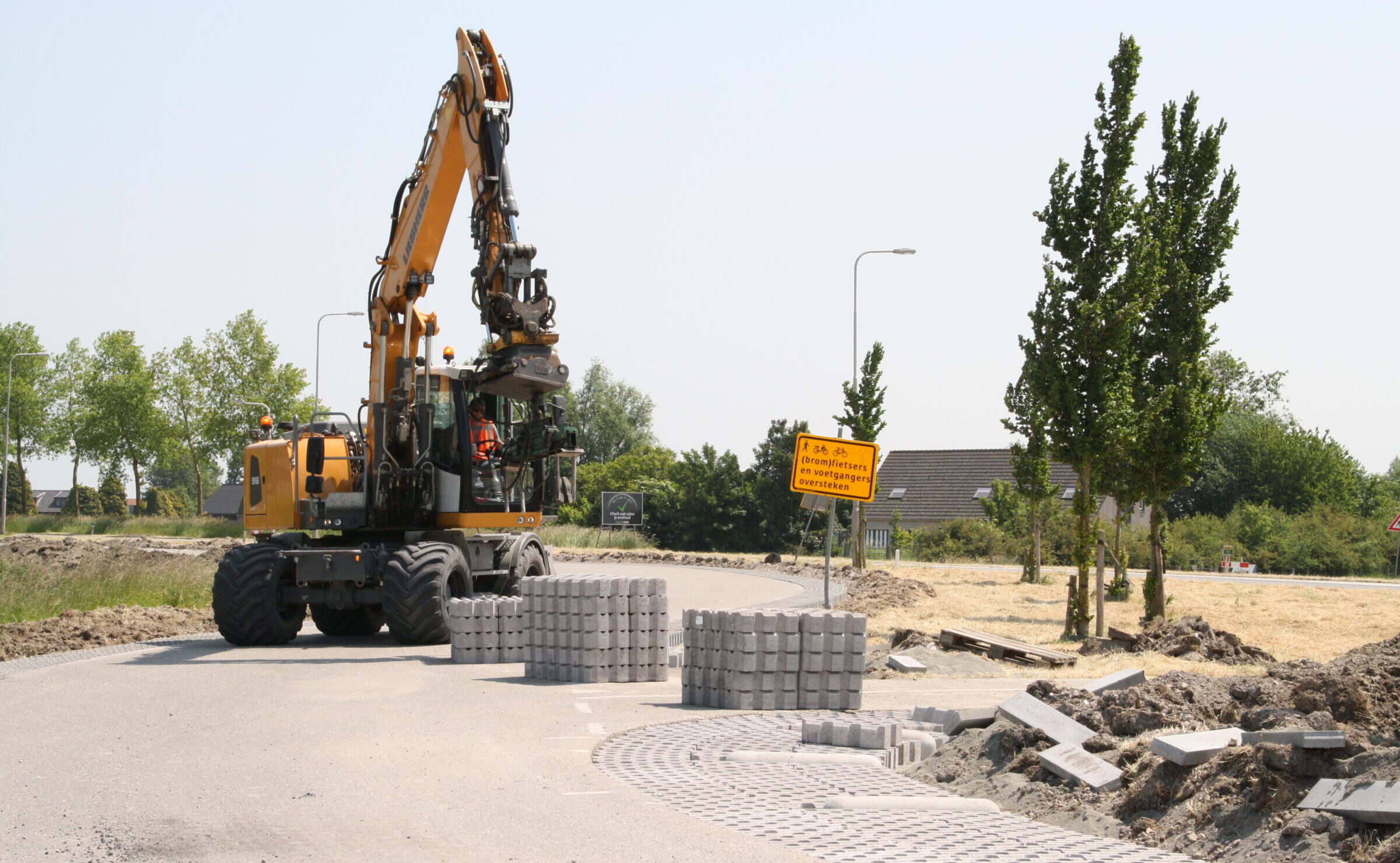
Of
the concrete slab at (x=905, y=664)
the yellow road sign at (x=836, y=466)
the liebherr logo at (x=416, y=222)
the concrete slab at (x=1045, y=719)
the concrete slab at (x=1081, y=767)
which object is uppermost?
the liebherr logo at (x=416, y=222)

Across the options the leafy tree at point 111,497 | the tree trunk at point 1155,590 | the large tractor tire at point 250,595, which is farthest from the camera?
the leafy tree at point 111,497

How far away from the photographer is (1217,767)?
24.9ft

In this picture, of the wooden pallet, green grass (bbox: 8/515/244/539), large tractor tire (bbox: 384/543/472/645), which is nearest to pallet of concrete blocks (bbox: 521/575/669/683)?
large tractor tire (bbox: 384/543/472/645)

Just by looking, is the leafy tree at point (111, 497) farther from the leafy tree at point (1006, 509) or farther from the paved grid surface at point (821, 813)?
the paved grid surface at point (821, 813)

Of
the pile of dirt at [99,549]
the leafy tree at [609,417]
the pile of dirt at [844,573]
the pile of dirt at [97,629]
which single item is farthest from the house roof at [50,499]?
the pile of dirt at [97,629]

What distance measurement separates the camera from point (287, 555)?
17188mm

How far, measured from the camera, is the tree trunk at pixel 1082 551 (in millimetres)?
21859

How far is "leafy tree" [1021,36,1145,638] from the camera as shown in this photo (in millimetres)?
21812

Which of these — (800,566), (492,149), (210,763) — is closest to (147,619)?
(492,149)

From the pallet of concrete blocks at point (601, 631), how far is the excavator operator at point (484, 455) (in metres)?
4.21

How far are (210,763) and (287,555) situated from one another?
324 inches

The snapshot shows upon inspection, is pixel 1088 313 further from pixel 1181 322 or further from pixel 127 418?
pixel 127 418

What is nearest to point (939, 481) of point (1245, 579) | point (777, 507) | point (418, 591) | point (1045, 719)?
point (777, 507)

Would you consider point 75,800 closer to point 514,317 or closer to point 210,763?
point 210,763
